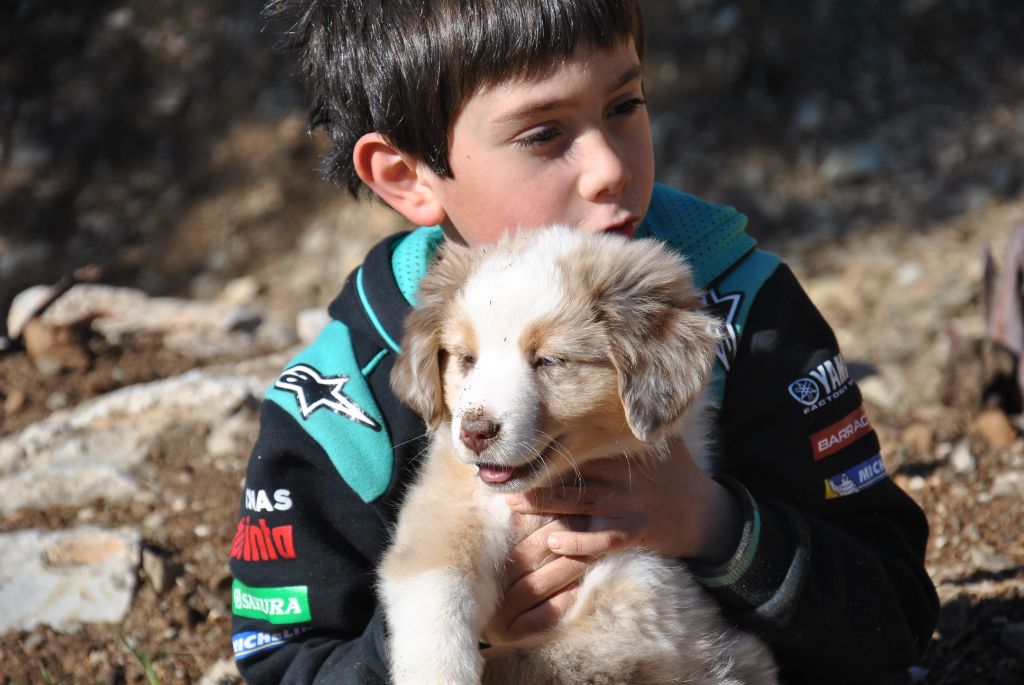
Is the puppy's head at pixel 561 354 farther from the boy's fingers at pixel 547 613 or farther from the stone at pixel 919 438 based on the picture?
the stone at pixel 919 438

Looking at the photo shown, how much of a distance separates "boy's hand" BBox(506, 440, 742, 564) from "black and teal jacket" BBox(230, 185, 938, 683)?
12 cm

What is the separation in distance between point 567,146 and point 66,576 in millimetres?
2224

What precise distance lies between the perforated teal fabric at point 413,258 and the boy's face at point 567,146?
269 millimetres

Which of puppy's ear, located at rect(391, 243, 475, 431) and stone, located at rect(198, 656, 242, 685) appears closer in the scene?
puppy's ear, located at rect(391, 243, 475, 431)

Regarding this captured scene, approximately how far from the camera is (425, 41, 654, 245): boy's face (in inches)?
101

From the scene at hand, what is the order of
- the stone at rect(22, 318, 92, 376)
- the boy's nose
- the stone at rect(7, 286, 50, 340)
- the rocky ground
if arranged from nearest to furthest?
1. the boy's nose
2. the rocky ground
3. the stone at rect(22, 318, 92, 376)
4. the stone at rect(7, 286, 50, 340)

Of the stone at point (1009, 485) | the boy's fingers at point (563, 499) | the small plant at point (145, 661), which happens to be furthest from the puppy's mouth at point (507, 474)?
the stone at point (1009, 485)

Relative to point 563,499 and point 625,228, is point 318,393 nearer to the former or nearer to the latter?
point 563,499

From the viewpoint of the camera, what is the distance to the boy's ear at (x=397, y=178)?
2896 mm

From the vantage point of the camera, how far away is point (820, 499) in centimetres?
278

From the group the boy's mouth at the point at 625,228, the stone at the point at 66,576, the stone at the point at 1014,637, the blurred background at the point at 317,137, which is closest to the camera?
the boy's mouth at the point at 625,228

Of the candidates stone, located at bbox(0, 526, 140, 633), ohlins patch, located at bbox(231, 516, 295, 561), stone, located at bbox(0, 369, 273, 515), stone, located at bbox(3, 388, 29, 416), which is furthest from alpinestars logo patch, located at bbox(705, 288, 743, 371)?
stone, located at bbox(3, 388, 29, 416)

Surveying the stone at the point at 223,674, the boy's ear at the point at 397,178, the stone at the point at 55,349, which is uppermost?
the boy's ear at the point at 397,178

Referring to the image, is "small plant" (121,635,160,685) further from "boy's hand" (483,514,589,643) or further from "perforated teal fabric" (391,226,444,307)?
"perforated teal fabric" (391,226,444,307)
